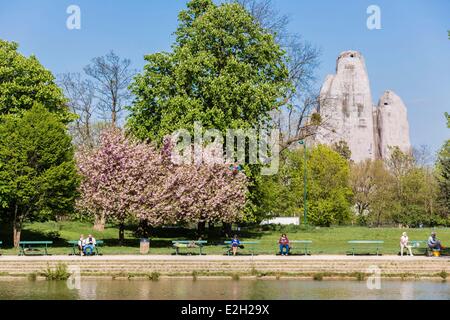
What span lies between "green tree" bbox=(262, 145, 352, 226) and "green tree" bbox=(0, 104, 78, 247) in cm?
3291

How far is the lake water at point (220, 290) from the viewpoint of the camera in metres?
27.4

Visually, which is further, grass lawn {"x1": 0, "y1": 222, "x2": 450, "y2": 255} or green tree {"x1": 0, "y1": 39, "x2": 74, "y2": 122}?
green tree {"x1": 0, "y1": 39, "x2": 74, "y2": 122}

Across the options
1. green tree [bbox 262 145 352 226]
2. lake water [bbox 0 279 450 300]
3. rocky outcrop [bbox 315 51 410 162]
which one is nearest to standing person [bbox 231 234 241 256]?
lake water [bbox 0 279 450 300]

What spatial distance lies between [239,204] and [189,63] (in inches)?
426

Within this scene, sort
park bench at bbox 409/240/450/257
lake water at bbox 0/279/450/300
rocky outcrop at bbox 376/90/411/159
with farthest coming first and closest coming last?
rocky outcrop at bbox 376/90/411/159 < park bench at bbox 409/240/450/257 < lake water at bbox 0/279/450/300

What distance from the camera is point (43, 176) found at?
45875 millimetres

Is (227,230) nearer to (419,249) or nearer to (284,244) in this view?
(419,249)

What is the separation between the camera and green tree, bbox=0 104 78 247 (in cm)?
4534

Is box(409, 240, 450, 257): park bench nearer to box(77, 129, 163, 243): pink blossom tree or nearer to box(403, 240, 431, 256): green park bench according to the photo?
box(403, 240, 431, 256): green park bench

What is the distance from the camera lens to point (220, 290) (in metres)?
29.1
